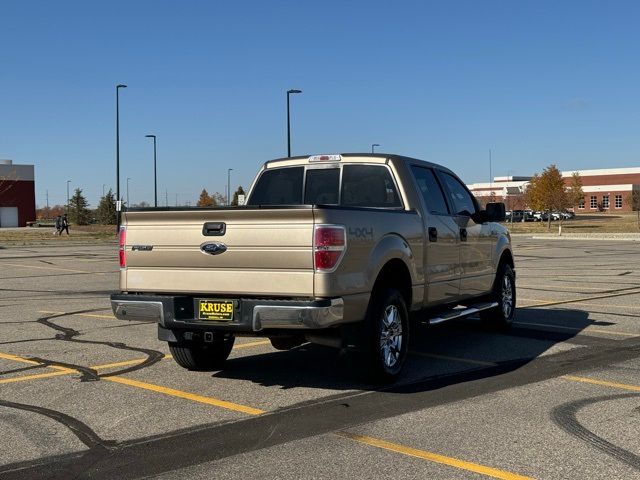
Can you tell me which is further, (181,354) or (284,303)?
(181,354)

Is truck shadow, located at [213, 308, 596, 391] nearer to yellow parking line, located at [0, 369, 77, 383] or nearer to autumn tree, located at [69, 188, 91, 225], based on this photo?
yellow parking line, located at [0, 369, 77, 383]

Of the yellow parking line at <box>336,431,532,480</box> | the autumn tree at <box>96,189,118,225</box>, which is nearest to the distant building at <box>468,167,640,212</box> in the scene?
the autumn tree at <box>96,189,118,225</box>

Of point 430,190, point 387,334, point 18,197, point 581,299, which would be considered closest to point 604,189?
point 18,197

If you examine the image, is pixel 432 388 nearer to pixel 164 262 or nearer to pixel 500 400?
pixel 500 400

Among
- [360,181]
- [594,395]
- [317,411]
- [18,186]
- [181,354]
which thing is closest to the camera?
[317,411]

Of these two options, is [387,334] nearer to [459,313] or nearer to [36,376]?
[459,313]

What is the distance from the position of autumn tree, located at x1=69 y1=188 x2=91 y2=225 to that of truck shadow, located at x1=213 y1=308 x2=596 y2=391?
84473 mm

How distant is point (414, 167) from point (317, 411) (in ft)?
10.4

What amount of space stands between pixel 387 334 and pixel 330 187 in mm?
2010

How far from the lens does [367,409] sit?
583 centimetres

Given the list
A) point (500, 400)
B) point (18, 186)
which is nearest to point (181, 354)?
point (500, 400)

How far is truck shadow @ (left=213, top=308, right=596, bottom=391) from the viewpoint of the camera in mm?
6859

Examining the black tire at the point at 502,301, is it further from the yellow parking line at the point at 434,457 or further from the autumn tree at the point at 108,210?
the autumn tree at the point at 108,210

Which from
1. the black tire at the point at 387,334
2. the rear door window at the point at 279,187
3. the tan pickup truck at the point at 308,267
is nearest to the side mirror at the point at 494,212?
the tan pickup truck at the point at 308,267
